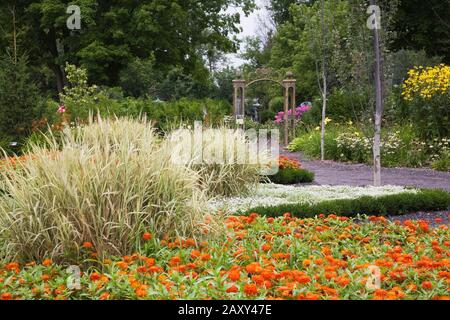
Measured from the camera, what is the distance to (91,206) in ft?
13.4

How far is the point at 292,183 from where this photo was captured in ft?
32.6

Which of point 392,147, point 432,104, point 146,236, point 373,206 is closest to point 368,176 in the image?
point 392,147

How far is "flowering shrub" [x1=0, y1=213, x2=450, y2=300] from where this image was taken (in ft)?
10.8

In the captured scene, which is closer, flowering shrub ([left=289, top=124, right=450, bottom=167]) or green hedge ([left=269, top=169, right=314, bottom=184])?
green hedge ([left=269, top=169, right=314, bottom=184])

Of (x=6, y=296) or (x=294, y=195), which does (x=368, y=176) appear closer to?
(x=294, y=195)

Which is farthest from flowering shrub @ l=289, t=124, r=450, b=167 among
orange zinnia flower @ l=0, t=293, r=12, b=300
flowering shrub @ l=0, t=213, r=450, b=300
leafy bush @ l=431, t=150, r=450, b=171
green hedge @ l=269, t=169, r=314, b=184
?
orange zinnia flower @ l=0, t=293, r=12, b=300

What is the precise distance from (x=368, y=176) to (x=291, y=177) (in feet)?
7.97

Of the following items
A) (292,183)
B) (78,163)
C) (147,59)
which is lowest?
(292,183)

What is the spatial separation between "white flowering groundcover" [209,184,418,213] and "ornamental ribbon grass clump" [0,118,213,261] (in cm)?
211

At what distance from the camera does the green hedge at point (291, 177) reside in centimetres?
972

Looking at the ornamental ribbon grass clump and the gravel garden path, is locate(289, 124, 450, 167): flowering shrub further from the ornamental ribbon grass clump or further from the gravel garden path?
the ornamental ribbon grass clump
